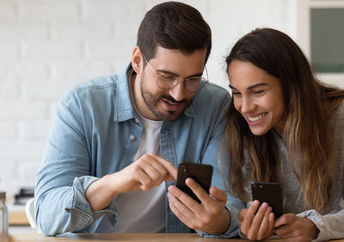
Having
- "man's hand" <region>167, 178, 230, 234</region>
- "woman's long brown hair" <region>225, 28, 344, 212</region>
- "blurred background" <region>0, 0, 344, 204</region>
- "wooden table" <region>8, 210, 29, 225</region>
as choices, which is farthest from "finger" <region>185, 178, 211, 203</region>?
"blurred background" <region>0, 0, 344, 204</region>

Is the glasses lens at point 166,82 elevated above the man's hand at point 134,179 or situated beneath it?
elevated above

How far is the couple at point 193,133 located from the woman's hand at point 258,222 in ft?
0.04

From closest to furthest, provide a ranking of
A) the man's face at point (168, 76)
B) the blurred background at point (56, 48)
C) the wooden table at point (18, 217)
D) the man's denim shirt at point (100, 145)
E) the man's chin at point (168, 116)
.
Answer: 1. the man's denim shirt at point (100, 145)
2. the man's face at point (168, 76)
3. the man's chin at point (168, 116)
4. the wooden table at point (18, 217)
5. the blurred background at point (56, 48)

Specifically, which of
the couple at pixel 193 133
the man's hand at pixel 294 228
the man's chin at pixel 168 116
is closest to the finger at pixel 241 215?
the couple at pixel 193 133

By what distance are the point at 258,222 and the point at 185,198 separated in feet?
0.75

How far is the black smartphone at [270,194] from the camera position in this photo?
1.49 m

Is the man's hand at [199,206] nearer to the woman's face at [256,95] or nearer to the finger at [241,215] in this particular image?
the finger at [241,215]

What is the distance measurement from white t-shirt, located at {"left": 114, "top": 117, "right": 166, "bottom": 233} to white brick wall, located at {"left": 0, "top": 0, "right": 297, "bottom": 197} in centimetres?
106

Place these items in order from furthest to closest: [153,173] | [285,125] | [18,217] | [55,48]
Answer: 1. [55,48]
2. [18,217]
3. [285,125]
4. [153,173]

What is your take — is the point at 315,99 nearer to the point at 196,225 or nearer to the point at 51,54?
the point at 196,225

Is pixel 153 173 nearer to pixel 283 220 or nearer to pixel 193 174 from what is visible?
pixel 193 174

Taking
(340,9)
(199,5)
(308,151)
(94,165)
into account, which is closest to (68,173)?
(94,165)

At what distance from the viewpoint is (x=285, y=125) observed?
1845 millimetres

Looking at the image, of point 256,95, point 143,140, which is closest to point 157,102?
point 143,140
